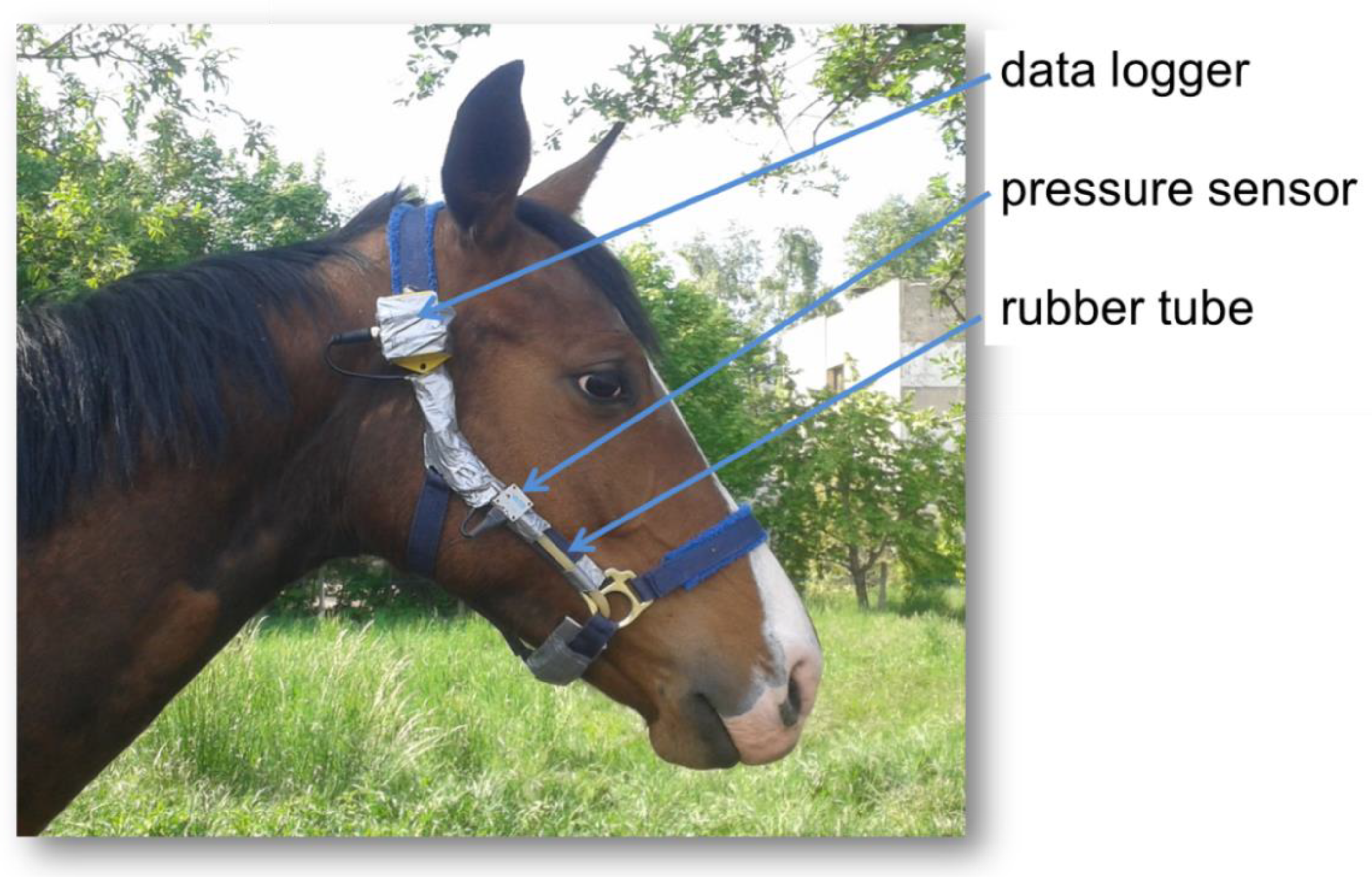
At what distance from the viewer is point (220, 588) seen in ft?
4.35

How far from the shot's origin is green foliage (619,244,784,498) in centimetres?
213

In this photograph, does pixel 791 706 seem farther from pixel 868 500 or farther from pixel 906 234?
pixel 906 234

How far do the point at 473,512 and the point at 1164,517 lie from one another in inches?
59.3

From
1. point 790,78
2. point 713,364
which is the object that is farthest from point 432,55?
point 713,364

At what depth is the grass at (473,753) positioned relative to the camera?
2230 mm

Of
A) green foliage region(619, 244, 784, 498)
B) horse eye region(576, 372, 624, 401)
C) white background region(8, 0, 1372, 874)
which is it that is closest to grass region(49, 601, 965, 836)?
white background region(8, 0, 1372, 874)

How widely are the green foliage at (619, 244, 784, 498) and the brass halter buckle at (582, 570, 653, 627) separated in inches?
26.5

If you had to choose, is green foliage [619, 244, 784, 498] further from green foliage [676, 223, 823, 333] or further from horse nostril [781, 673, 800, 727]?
horse nostril [781, 673, 800, 727]

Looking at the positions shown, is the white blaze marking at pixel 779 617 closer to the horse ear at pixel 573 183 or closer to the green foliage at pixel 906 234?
the horse ear at pixel 573 183

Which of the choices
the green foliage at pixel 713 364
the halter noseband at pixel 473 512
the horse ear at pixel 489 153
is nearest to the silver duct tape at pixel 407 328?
the halter noseband at pixel 473 512

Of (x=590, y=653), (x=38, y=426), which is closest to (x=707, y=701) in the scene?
(x=590, y=653)

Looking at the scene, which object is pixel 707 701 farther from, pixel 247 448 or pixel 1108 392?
pixel 1108 392

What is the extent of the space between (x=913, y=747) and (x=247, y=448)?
1.51m

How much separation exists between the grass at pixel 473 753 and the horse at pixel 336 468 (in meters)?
0.82
